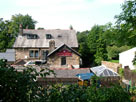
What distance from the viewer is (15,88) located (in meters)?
3.31

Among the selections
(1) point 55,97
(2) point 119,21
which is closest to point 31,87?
(1) point 55,97

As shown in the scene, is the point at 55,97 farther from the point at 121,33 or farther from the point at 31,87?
the point at 121,33

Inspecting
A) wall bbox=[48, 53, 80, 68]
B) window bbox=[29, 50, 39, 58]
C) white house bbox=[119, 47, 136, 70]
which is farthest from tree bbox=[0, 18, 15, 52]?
white house bbox=[119, 47, 136, 70]

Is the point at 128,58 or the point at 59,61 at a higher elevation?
the point at 128,58

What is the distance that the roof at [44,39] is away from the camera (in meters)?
34.3

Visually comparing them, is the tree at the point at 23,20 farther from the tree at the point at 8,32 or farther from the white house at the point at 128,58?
the white house at the point at 128,58

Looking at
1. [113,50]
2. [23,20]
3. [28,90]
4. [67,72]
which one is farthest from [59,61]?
[23,20]

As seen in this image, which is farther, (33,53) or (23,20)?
(23,20)

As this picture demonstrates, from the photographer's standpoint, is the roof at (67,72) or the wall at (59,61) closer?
the roof at (67,72)

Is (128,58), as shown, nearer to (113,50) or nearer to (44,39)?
(44,39)

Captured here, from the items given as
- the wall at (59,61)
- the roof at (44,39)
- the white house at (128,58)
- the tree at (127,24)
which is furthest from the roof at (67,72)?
the roof at (44,39)

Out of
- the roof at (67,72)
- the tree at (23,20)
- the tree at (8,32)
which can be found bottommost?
the roof at (67,72)

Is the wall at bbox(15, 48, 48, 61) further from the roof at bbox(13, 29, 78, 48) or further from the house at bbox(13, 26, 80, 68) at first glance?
the roof at bbox(13, 29, 78, 48)

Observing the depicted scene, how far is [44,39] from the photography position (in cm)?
3584
